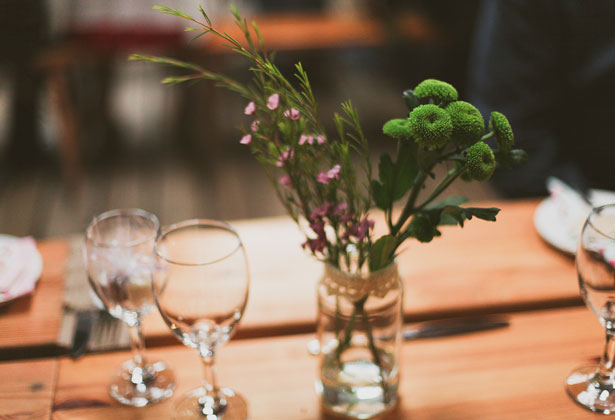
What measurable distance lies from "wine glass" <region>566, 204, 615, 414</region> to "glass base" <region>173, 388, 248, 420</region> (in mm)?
423

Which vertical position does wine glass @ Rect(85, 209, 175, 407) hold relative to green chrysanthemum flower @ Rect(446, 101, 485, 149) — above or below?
below

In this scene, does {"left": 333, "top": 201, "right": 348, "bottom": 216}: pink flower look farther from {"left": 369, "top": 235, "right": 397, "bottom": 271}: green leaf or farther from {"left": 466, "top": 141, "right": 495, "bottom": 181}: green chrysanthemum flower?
{"left": 466, "top": 141, "right": 495, "bottom": 181}: green chrysanthemum flower

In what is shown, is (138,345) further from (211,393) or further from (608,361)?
(608,361)

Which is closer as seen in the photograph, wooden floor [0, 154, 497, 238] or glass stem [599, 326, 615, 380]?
glass stem [599, 326, 615, 380]

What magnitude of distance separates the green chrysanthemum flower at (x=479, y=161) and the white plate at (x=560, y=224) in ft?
1.67

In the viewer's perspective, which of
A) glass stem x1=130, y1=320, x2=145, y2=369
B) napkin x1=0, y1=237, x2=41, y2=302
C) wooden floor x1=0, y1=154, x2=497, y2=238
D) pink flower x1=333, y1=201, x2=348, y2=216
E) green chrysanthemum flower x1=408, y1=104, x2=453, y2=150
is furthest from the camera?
wooden floor x1=0, y1=154, x2=497, y2=238

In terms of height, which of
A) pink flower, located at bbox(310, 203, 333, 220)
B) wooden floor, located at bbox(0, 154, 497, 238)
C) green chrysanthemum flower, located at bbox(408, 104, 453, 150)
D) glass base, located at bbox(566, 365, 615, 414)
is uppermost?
wooden floor, located at bbox(0, 154, 497, 238)

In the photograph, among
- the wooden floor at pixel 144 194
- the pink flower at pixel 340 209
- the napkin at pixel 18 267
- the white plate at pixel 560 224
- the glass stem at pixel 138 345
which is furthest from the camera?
the wooden floor at pixel 144 194

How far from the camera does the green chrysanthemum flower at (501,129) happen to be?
0.66 metres

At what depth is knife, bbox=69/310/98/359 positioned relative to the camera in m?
0.89

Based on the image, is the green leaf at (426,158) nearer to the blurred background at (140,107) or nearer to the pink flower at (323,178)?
the pink flower at (323,178)

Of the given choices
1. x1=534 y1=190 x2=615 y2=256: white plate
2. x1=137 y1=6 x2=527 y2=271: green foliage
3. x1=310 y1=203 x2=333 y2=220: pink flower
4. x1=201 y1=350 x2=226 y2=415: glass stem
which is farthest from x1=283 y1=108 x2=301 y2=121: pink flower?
x1=534 y1=190 x2=615 y2=256: white plate

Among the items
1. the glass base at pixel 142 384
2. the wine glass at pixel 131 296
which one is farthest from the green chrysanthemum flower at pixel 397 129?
the glass base at pixel 142 384

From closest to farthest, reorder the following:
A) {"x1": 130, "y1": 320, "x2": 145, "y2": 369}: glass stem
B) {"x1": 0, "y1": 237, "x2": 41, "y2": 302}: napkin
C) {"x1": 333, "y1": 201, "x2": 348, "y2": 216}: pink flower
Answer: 1. {"x1": 333, "y1": 201, "x2": 348, "y2": 216}: pink flower
2. {"x1": 130, "y1": 320, "x2": 145, "y2": 369}: glass stem
3. {"x1": 0, "y1": 237, "x2": 41, "y2": 302}: napkin
